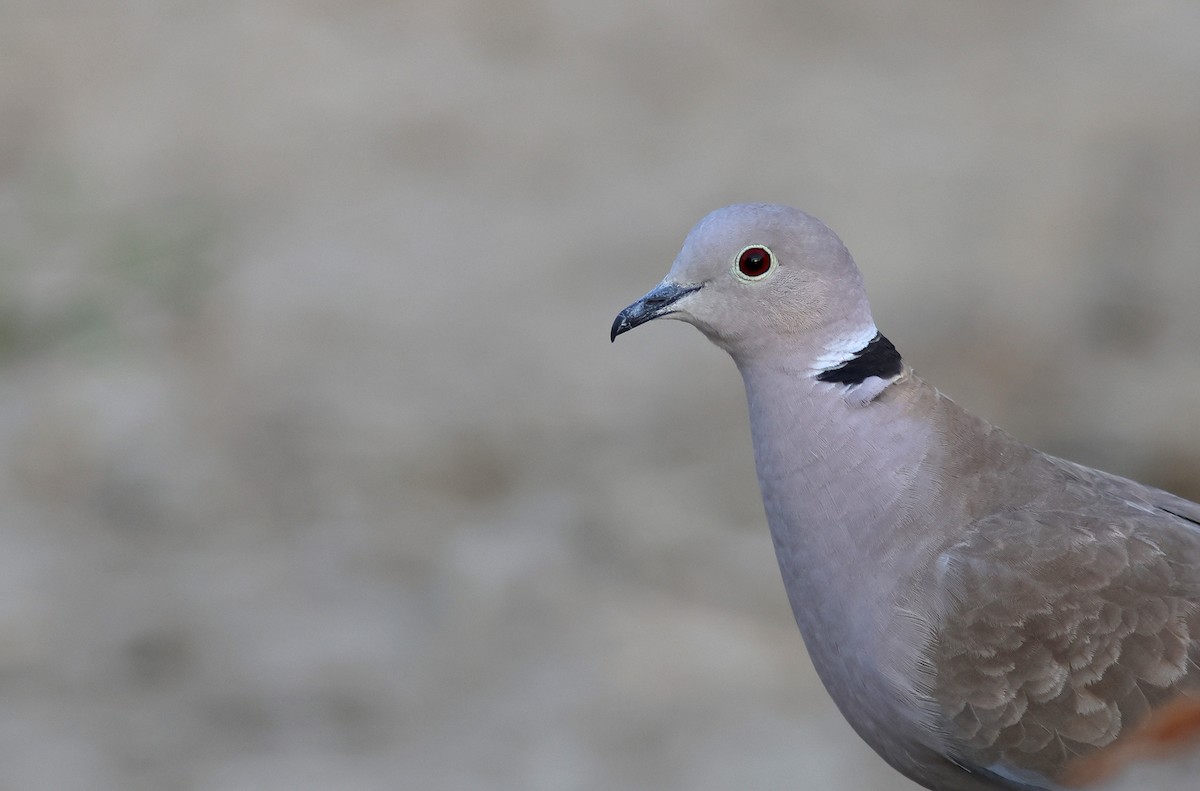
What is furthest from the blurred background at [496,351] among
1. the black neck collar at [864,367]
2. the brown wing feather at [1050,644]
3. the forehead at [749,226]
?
the brown wing feather at [1050,644]


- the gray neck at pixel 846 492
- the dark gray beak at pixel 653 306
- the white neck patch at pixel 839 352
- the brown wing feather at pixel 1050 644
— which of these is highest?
the dark gray beak at pixel 653 306

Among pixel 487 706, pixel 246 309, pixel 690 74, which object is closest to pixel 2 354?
pixel 487 706

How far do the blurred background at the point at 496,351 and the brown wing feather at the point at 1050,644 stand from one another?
2.44m

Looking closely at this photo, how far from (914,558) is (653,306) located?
72 cm

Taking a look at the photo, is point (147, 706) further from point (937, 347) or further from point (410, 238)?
point (937, 347)

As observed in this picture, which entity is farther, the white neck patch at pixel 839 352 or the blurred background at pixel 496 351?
the blurred background at pixel 496 351

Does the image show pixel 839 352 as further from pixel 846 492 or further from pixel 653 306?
pixel 653 306

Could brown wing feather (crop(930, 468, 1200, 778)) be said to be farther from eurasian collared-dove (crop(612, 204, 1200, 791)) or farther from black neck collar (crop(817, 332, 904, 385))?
black neck collar (crop(817, 332, 904, 385))

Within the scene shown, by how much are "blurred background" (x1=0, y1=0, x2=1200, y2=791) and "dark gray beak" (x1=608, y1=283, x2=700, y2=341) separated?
→ 5.57ft

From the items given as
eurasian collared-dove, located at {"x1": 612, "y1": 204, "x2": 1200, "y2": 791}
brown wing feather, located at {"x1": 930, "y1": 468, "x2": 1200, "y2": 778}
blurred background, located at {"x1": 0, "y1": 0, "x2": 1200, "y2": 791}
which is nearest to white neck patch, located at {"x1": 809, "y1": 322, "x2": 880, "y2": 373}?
eurasian collared-dove, located at {"x1": 612, "y1": 204, "x2": 1200, "y2": 791}

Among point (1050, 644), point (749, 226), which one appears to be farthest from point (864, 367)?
point (1050, 644)

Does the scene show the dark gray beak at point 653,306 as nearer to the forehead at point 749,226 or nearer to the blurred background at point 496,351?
the forehead at point 749,226

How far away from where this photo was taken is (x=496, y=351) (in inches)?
312

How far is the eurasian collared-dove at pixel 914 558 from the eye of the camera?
2.71 metres
